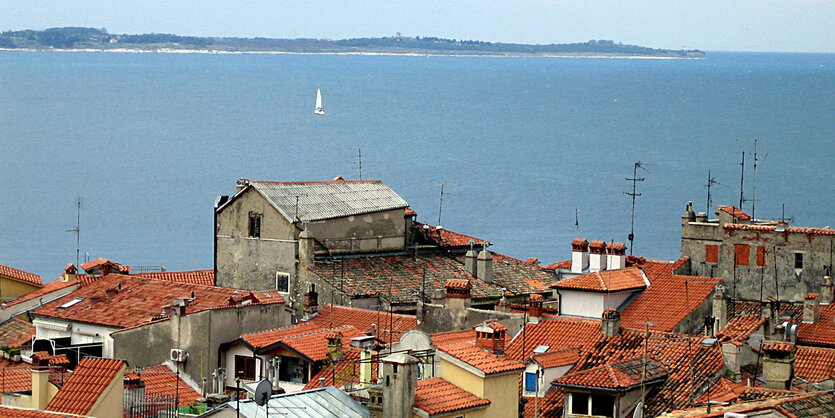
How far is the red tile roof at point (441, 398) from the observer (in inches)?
806

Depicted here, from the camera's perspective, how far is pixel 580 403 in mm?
23781

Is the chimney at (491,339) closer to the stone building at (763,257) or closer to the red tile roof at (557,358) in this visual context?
the red tile roof at (557,358)

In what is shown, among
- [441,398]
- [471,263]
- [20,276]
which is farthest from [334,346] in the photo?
[20,276]

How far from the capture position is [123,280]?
3844 centimetres

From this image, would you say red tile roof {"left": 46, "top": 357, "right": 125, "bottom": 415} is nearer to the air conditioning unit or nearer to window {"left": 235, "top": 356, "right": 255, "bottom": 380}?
window {"left": 235, "top": 356, "right": 255, "bottom": 380}

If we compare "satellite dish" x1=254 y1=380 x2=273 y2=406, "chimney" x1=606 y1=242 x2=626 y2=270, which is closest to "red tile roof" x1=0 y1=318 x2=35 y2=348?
"chimney" x1=606 y1=242 x2=626 y2=270

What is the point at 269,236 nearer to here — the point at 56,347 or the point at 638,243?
the point at 56,347

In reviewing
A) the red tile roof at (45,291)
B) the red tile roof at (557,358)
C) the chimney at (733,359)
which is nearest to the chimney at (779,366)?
the chimney at (733,359)

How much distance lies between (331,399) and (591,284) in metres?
12.4

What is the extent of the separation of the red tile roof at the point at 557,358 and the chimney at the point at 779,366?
353 cm

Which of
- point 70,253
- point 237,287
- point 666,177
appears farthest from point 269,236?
point 666,177

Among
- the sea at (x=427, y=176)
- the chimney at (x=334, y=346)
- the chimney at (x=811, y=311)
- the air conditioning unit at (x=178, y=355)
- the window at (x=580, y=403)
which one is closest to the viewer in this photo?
the window at (x=580, y=403)

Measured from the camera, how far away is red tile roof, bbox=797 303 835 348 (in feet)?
112

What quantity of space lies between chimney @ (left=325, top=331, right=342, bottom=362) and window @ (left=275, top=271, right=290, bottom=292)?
29.2 ft
